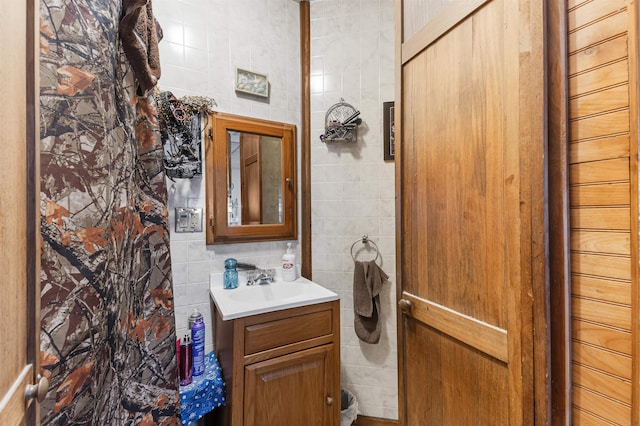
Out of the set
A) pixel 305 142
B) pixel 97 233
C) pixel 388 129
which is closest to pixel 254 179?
pixel 305 142

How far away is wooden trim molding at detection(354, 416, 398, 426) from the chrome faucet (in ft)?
3.44

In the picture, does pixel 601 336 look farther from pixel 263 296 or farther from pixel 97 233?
pixel 263 296

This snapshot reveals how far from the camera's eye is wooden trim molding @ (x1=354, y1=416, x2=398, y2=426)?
5.95 feet

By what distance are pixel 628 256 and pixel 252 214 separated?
5.18 ft

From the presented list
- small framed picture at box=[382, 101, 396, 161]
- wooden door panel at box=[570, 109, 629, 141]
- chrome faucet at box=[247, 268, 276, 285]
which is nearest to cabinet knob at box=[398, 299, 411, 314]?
wooden door panel at box=[570, 109, 629, 141]

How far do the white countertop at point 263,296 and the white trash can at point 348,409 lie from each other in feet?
2.27

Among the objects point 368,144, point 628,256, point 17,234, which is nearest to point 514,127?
point 628,256

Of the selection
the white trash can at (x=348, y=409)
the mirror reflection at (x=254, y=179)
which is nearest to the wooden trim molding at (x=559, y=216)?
the white trash can at (x=348, y=409)

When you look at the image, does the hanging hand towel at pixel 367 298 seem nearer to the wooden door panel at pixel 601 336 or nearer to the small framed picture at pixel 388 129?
the small framed picture at pixel 388 129

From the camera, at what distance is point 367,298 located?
1.76m

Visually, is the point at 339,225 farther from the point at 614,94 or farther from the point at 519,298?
the point at 614,94

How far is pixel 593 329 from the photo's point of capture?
544mm

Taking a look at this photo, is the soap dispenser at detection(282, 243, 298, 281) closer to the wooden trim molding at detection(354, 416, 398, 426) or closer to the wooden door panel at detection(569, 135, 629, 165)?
the wooden trim molding at detection(354, 416, 398, 426)

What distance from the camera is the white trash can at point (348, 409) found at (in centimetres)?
167
